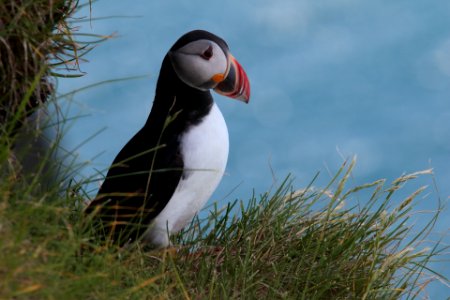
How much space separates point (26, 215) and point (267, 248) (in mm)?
2320

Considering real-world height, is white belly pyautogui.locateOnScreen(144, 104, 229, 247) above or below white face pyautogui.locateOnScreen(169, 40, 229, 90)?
below

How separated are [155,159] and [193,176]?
0.81ft

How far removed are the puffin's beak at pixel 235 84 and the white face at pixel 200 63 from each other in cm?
5

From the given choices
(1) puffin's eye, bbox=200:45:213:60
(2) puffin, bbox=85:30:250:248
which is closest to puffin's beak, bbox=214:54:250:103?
(2) puffin, bbox=85:30:250:248

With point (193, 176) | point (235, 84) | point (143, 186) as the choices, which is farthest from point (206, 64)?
point (143, 186)

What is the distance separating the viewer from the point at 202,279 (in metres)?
5.57

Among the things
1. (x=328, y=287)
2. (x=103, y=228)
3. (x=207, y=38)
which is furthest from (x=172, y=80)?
(x=328, y=287)

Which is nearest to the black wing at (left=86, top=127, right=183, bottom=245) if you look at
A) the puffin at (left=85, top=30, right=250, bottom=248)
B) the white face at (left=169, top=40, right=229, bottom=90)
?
the puffin at (left=85, top=30, right=250, bottom=248)

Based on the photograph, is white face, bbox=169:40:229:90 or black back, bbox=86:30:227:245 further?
white face, bbox=169:40:229:90

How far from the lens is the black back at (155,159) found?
211 inches

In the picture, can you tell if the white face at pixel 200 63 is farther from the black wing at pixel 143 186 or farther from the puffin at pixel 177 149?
the black wing at pixel 143 186

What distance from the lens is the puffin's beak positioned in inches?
219

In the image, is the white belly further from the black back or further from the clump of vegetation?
the clump of vegetation

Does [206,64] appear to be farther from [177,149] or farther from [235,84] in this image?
[177,149]
